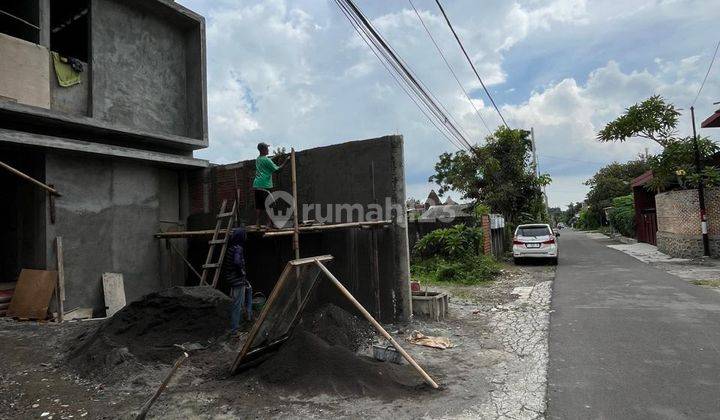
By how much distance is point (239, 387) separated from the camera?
15.3 ft

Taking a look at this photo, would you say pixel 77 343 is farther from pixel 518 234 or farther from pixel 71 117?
pixel 518 234

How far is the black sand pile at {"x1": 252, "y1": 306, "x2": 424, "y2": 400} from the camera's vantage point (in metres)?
4.49

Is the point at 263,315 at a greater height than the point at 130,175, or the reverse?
the point at 130,175

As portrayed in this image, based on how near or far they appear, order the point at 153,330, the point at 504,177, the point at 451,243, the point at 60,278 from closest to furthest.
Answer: the point at 153,330 → the point at 60,278 → the point at 451,243 → the point at 504,177

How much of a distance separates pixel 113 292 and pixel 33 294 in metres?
1.20

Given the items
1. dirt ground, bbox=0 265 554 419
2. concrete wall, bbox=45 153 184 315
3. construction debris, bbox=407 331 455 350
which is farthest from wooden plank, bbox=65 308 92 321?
construction debris, bbox=407 331 455 350

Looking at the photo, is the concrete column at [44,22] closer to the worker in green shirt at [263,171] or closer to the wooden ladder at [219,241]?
the wooden ladder at [219,241]

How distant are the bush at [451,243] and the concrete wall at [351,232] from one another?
6.50 meters

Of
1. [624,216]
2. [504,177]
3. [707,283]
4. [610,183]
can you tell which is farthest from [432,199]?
[707,283]

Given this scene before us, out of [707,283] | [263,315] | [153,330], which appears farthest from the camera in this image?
[707,283]

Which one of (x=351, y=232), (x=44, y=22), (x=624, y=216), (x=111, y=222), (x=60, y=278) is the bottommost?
(x=60, y=278)

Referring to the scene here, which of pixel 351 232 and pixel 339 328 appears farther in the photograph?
pixel 351 232

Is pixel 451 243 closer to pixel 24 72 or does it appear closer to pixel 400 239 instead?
pixel 400 239

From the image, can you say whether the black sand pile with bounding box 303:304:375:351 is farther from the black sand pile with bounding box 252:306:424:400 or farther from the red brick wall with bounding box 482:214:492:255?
the red brick wall with bounding box 482:214:492:255
